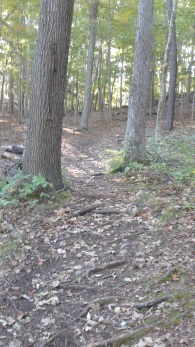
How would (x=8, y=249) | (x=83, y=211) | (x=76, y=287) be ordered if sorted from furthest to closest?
(x=83, y=211) < (x=8, y=249) < (x=76, y=287)

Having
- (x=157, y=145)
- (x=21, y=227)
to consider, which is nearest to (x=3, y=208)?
(x=21, y=227)

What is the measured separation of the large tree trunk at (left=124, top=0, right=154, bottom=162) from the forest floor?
1.09 meters

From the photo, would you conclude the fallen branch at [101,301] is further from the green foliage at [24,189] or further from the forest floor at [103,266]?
the green foliage at [24,189]

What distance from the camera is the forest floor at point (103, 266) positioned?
3.31 m

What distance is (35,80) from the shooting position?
233 inches

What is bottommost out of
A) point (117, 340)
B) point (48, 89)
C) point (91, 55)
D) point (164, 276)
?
point (117, 340)

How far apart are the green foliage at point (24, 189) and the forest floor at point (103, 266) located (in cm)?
17

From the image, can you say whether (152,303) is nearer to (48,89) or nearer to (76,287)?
(76,287)

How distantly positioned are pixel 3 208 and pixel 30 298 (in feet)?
7.51

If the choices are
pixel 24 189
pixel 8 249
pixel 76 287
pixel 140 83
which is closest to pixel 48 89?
pixel 24 189

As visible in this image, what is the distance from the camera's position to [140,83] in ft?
26.7

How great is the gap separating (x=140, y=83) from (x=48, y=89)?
3070 millimetres

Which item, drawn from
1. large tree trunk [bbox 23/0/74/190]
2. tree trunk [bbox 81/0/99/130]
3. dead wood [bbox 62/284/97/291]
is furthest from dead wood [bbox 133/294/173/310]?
tree trunk [bbox 81/0/99/130]

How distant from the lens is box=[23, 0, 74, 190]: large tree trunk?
19.0 ft
